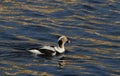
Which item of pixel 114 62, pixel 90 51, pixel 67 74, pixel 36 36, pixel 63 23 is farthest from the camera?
pixel 63 23

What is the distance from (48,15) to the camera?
116ft

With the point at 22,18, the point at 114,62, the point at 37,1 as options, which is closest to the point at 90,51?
the point at 114,62

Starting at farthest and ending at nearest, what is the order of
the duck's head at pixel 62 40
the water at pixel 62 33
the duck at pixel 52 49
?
the duck's head at pixel 62 40, the duck at pixel 52 49, the water at pixel 62 33

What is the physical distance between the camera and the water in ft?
82.6

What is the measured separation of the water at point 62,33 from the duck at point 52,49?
373 mm

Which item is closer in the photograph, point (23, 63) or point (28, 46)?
point (23, 63)

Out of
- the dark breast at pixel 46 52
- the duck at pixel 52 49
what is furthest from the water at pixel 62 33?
the dark breast at pixel 46 52

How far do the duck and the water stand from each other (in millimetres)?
373

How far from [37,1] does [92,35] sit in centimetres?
844

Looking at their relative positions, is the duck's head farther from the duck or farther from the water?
the water

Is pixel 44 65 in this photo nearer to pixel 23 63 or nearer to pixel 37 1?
pixel 23 63

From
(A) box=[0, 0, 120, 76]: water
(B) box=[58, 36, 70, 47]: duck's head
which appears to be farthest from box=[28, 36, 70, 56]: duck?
(A) box=[0, 0, 120, 76]: water

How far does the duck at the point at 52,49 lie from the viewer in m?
27.6

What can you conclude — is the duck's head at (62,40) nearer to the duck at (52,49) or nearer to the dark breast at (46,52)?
the duck at (52,49)
